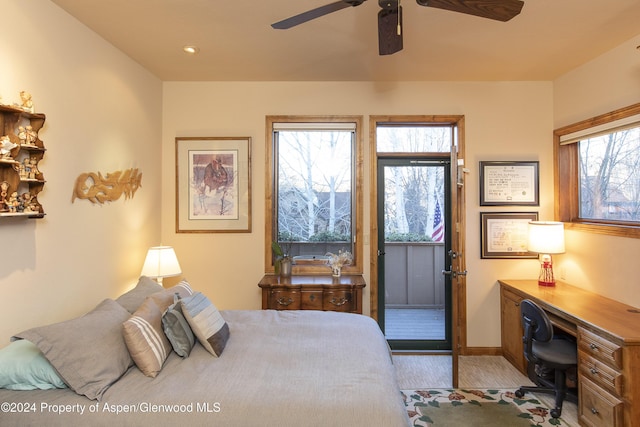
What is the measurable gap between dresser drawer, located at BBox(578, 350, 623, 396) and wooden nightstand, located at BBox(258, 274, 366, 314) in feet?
5.49

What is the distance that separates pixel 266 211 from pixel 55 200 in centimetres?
179

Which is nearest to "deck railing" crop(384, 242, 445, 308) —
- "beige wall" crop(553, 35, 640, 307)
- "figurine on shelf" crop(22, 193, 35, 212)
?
"beige wall" crop(553, 35, 640, 307)

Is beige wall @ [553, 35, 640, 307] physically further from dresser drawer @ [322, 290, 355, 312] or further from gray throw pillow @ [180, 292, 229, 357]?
gray throw pillow @ [180, 292, 229, 357]

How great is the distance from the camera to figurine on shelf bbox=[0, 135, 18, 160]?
1.70m

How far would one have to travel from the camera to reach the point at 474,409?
2543 mm

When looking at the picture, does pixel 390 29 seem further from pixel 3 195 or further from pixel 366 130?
pixel 3 195

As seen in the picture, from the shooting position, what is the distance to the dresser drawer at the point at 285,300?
308cm

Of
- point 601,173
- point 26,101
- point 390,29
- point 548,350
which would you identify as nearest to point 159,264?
point 26,101

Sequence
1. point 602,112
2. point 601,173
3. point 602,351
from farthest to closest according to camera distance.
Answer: point 601,173, point 602,112, point 602,351

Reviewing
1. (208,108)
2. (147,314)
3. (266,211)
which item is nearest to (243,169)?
(266,211)

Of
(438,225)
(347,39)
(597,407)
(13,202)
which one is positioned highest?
(347,39)

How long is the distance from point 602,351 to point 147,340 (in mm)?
2803

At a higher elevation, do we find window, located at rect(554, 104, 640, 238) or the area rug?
window, located at rect(554, 104, 640, 238)

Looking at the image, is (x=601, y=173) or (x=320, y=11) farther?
(x=601, y=173)
